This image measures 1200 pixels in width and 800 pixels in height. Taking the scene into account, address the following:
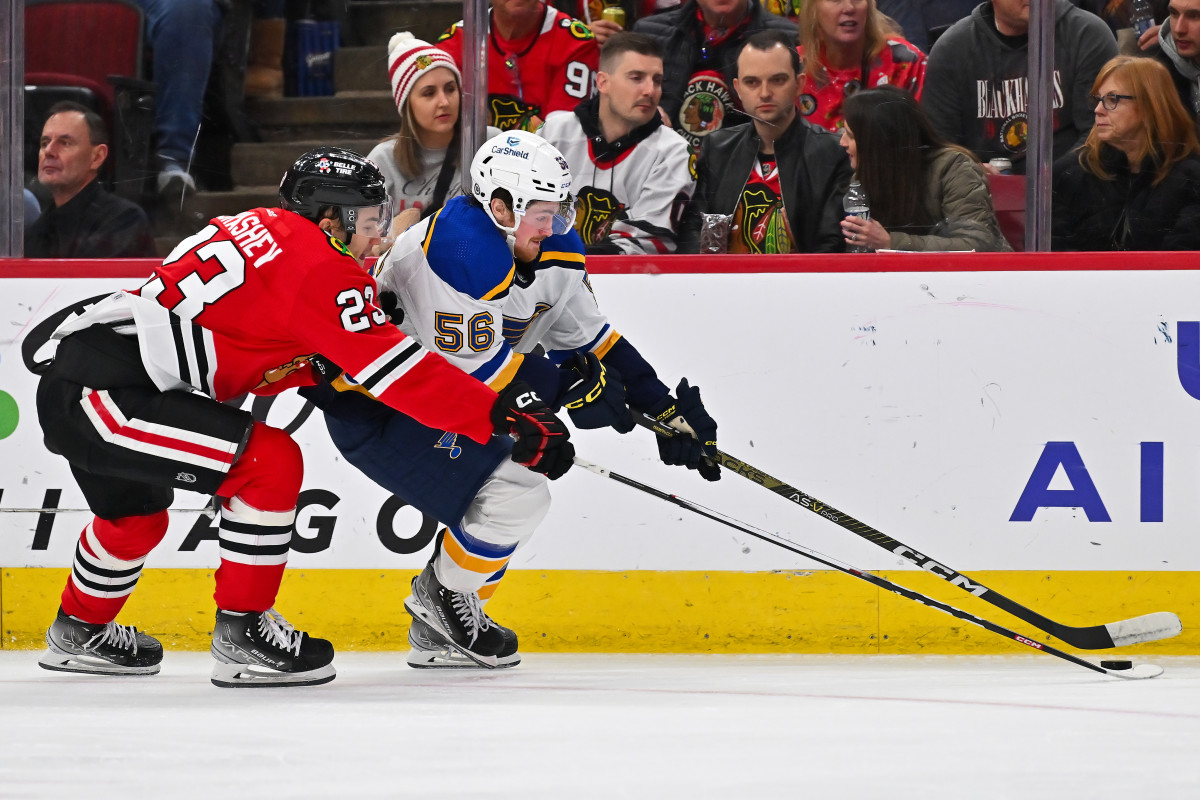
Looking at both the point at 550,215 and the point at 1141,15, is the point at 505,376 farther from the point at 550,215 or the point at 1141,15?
the point at 1141,15

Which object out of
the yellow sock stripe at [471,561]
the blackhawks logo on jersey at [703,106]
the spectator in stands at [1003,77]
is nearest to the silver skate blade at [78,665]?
the yellow sock stripe at [471,561]

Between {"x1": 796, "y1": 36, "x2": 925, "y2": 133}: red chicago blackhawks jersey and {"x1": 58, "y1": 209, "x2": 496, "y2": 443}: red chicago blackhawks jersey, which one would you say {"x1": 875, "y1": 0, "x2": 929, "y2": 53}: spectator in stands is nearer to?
{"x1": 796, "y1": 36, "x2": 925, "y2": 133}: red chicago blackhawks jersey

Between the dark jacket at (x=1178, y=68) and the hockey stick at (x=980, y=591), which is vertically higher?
the dark jacket at (x=1178, y=68)

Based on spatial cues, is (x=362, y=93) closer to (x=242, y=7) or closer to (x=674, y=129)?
(x=242, y=7)

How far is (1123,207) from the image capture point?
11.5 ft

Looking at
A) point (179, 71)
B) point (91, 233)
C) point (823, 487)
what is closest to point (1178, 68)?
point (823, 487)

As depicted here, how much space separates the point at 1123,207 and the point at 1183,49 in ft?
1.35

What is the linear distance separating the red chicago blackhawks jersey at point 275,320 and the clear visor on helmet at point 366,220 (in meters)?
0.10

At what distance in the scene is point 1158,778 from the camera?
6.65 ft

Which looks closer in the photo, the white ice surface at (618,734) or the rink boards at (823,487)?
the white ice surface at (618,734)

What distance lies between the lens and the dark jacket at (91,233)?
3701 mm

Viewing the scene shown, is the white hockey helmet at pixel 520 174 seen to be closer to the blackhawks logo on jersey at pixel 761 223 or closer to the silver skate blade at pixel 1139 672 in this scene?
the blackhawks logo on jersey at pixel 761 223

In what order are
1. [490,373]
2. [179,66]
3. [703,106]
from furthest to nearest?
[179,66] → [703,106] → [490,373]

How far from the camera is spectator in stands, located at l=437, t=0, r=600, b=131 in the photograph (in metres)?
3.64
